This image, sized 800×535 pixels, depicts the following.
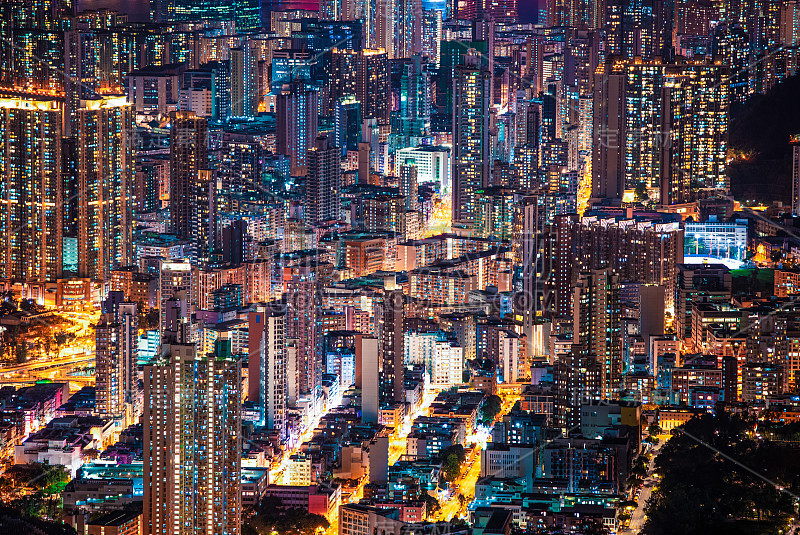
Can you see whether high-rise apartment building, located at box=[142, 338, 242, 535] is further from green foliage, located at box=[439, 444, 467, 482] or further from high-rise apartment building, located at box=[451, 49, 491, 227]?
high-rise apartment building, located at box=[451, 49, 491, 227]

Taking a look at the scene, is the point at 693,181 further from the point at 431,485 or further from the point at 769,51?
the point at 431,485

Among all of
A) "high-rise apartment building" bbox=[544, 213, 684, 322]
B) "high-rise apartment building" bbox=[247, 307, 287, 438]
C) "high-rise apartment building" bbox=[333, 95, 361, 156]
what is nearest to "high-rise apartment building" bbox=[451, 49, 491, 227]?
"high-rise apartment building" bbox=[333, 95, 361, 156]

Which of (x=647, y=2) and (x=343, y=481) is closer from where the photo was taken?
(x=343, y=481)

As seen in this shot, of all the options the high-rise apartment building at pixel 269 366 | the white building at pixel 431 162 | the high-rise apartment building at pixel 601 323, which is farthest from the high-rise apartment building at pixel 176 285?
the white building at pixel 431 162

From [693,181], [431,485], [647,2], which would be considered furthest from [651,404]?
[647,2]

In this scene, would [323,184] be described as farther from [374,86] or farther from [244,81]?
[244,81]

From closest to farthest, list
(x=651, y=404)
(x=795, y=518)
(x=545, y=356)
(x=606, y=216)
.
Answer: (x=795, y=518)
(x=651, y=404)
(x=545, y=356)
(x=606, y=216)
